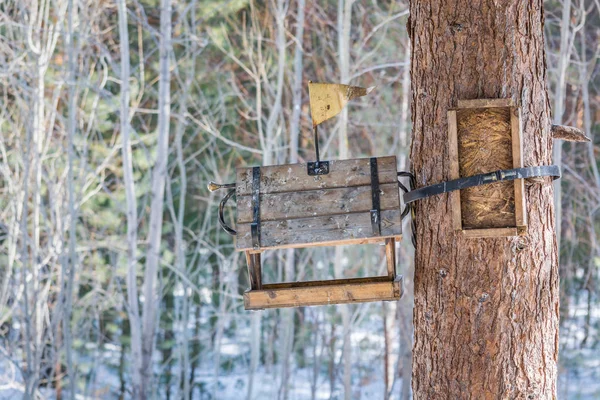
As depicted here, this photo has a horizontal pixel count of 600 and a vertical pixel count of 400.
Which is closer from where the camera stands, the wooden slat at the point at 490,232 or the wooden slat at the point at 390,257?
the wooden slat at the point at 490,232

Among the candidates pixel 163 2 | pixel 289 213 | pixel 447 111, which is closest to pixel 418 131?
pixel 447 111

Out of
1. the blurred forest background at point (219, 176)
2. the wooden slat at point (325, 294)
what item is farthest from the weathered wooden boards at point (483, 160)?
the blurred forest background at point (219, 176)

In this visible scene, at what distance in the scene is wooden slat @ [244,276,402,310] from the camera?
264cm

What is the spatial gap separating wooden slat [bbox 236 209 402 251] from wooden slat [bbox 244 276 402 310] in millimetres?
158

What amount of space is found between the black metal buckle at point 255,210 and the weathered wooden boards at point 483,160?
659 mm

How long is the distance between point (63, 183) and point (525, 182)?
24.7ft

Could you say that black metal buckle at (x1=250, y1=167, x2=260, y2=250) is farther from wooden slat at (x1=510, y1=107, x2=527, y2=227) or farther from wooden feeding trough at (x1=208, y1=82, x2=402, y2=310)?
wooden slat at (x1=510, y1=107, x2=527, y2=227)

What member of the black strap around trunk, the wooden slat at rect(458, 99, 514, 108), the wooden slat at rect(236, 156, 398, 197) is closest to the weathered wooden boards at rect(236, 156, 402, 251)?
the wooden slat at rect(236, 156, 398, 197)

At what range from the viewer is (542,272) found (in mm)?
2578

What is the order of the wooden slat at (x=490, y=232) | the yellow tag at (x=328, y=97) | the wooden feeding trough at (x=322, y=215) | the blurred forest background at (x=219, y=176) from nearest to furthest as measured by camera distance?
the wooden slat at (x=490, y=232), the wooden feeding trough at (x=322, y=215), the yellow tag at (x=328, y=97), the blurred forest background at (x=219, y=176)

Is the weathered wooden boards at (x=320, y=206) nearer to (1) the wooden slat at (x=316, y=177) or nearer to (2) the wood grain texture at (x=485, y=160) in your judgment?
(1) the wooden slat at (x=316, y=177)

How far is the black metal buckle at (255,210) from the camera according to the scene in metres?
2.63

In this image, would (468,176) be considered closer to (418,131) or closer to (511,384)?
(418,131)

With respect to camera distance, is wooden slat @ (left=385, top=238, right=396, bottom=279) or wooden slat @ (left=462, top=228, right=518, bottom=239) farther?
wooden slat @ (left=385, top=238, right=396, bottom=279)
